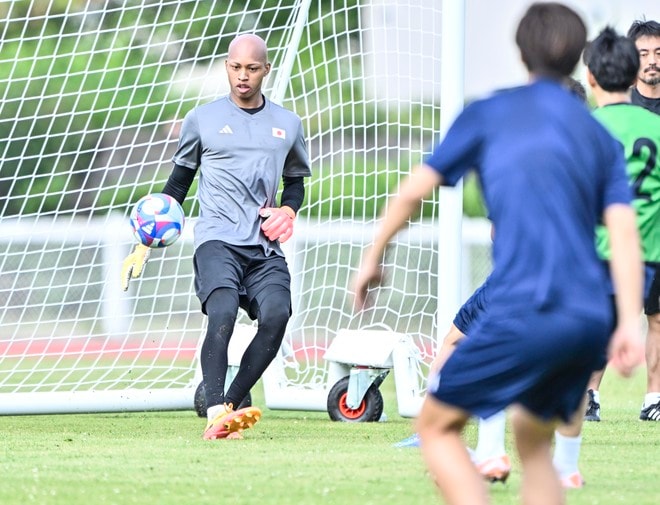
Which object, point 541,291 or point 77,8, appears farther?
point 77,8

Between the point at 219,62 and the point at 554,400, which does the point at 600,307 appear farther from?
the point at 219,62

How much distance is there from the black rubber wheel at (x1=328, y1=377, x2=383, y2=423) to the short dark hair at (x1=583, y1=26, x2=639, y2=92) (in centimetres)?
308

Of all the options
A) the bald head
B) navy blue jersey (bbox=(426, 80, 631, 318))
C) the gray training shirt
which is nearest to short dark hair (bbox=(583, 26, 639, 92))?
navy blue jersey (bbox=(426, 80, 631, 318))

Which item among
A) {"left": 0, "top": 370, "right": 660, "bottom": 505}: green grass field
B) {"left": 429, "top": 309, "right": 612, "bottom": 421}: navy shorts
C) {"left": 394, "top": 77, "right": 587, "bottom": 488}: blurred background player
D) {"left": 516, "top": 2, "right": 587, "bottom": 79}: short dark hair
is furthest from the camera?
{"left": 394, "top": 77, "right": 587, "bottom": 488}: blurred background player

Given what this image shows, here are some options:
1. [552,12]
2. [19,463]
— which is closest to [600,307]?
[552,12]

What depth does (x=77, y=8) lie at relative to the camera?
566 inches

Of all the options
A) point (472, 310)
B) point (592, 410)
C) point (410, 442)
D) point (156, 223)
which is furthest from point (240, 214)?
point (592, 410)

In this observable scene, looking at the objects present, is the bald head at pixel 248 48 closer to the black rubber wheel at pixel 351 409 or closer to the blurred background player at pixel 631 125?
the black rubber wheel at pixel 351 409

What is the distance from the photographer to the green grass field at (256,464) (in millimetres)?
4289

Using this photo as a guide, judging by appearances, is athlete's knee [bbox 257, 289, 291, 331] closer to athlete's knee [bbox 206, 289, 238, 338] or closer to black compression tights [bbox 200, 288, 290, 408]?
black compression tights [bbox 200, 288, 290, 408]

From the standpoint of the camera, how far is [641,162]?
4.74 metres

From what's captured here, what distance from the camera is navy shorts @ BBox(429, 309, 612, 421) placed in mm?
2932

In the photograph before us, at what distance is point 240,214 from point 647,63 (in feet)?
8.35

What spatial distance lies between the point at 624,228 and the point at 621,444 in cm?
314
